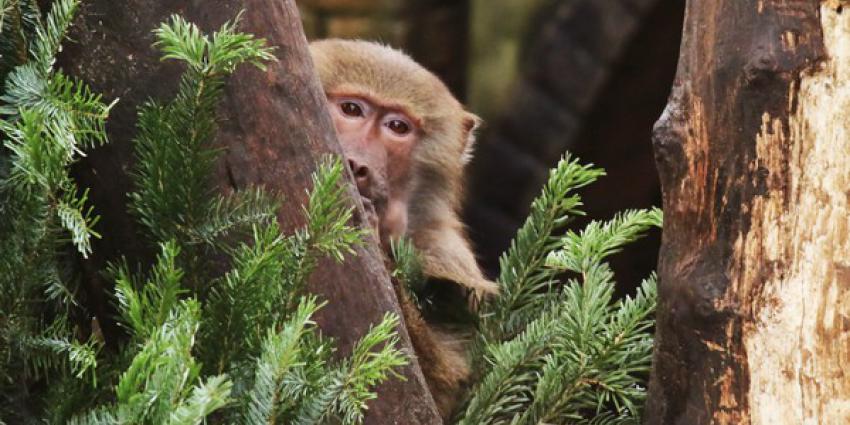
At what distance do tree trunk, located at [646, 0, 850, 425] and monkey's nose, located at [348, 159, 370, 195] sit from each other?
1411 millimetres

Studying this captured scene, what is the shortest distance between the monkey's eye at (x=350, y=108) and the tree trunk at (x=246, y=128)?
5.17ft

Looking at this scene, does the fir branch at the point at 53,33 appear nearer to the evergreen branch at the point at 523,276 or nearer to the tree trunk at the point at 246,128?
the tree trunk at the point at 246,128

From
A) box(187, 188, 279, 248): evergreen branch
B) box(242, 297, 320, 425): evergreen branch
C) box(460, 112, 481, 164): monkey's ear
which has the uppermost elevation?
box(460, 112, 481, 164): monkey's ear

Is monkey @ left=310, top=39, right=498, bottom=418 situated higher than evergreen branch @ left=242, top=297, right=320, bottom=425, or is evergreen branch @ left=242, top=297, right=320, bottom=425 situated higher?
monkey @ left=310, top=39, right=498, bottom=418

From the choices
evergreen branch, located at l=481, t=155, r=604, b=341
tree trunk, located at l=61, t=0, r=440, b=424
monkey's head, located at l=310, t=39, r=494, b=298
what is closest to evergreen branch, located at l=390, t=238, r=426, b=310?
evergreen branch, located at l=481, t=155, r=604, b=341

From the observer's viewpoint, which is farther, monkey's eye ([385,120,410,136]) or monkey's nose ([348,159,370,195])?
monkey's eye ([385,120,410,136])

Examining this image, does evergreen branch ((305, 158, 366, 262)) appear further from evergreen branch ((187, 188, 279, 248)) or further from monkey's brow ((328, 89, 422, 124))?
monkey's brow ((328, 89, 422, 124))

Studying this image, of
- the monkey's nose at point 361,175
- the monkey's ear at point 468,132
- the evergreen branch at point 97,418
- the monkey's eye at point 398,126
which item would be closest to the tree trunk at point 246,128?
the evergreen branch at point 97,418

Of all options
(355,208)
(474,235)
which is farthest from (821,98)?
(474,235)

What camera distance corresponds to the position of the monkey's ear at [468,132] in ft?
13.0

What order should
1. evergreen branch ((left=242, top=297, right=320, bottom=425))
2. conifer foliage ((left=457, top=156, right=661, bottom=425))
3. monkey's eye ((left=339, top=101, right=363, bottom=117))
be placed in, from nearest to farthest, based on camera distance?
evergreen branch ((left=242, top=297, right=320, bottom=425))
conifer foliage ((left=457, top=156, right=661, bottom=425))
monkey's eye ((left=339, top=101, right=363, bottom=117))

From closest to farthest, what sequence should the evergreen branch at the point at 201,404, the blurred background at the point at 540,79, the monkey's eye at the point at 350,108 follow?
the evergreen branch at the point at 201,404
the monkey's eye at the point at 350,108
the blurred background at the point at 540,79

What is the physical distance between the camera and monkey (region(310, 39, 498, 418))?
342 centimetres

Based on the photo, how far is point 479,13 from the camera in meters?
7.34
